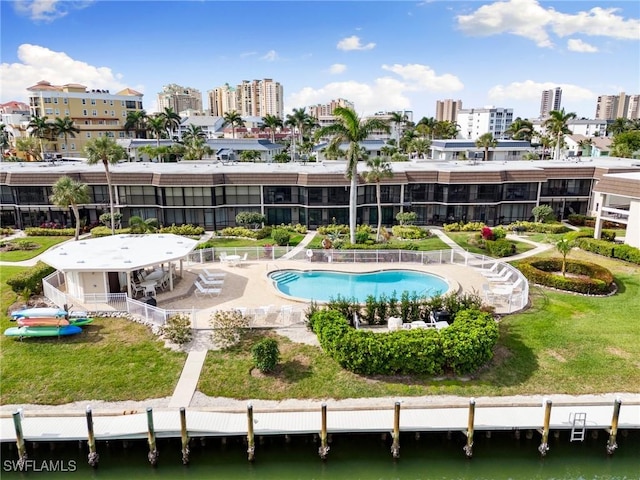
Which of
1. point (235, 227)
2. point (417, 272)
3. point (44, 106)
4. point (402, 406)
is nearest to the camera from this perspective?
point (402, 406)

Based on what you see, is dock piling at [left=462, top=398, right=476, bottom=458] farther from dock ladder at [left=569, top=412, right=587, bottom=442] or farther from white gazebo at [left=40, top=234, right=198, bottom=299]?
white gazebo at [left=40, top=234, right=198, bottom=299]

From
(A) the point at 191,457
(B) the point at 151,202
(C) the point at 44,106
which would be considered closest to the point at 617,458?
(A) the point at 191,457

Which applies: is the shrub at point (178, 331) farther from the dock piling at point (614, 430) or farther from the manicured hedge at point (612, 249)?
the manicured hedge at point (612, 249)

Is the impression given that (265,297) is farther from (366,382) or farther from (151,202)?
(151,202)

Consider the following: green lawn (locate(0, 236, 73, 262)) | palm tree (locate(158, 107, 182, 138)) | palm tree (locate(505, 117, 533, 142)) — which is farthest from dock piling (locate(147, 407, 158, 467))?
palm tree (locate(505, 117, 533, 142))

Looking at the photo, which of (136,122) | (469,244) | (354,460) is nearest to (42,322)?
(354,460)
